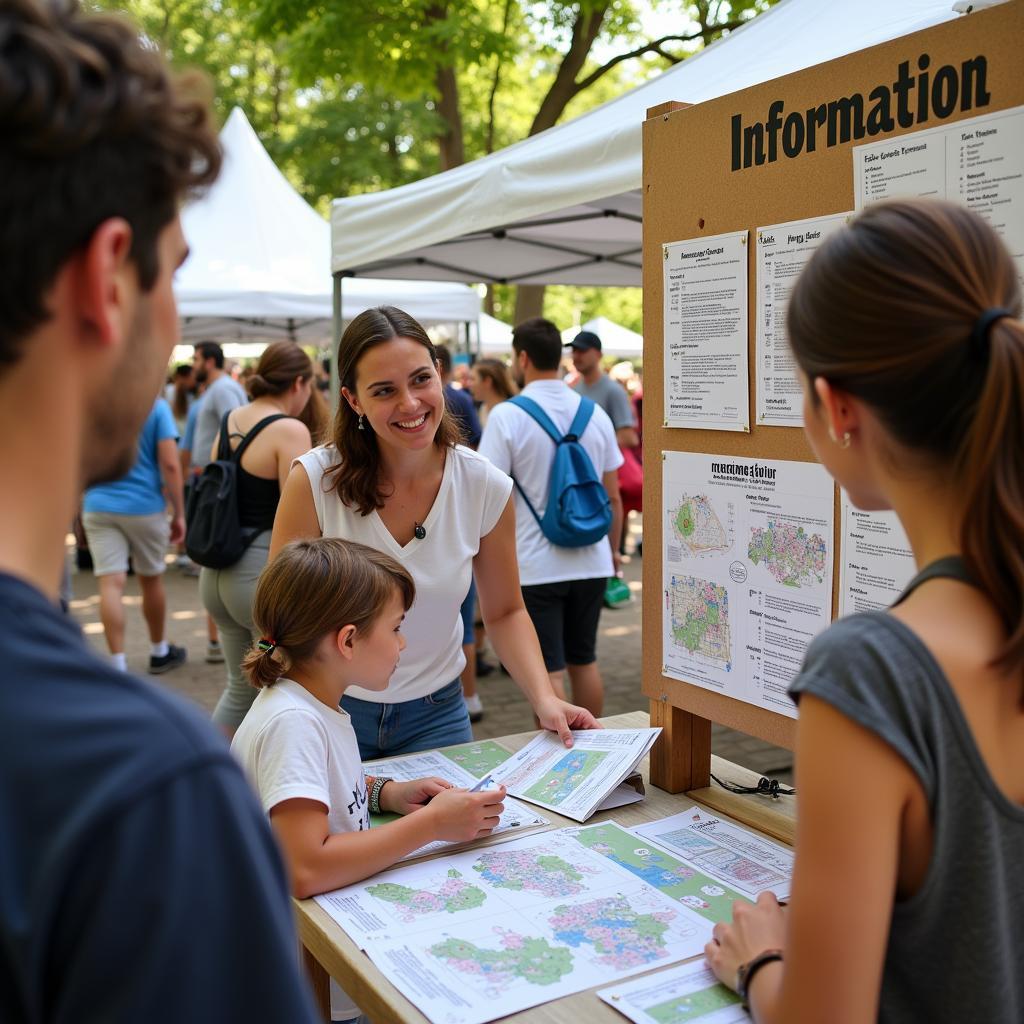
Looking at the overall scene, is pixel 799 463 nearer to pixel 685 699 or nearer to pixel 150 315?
pixel 685 699

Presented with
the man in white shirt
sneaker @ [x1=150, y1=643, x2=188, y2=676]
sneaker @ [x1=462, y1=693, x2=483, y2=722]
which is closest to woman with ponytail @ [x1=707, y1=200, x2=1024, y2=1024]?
the man in white shirt

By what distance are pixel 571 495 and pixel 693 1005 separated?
326 cm

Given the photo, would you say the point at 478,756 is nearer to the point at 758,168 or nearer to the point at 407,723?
the point at 407,723

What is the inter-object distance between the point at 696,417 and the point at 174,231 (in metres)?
1.35

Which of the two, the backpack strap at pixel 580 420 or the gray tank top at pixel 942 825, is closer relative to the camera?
the gray tank top at pixel 942 825

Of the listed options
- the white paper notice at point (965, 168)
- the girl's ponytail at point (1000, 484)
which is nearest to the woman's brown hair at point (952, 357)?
the girl's ponytail at point (1000, 484)

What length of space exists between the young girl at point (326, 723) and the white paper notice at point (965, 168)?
43.1 inches

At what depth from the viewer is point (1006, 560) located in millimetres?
982

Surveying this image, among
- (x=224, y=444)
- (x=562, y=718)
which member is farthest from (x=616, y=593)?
(x=562, y=718)

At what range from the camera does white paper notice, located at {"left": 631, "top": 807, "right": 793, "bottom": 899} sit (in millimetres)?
1713

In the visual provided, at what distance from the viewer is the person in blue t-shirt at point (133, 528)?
5.82m

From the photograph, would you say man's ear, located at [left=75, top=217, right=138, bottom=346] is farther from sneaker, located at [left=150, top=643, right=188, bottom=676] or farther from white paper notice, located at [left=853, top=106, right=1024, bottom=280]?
sneaker, located at [left=150, top=643, right=188, bottom=676]

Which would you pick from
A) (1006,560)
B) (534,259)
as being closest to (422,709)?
(1006,560)

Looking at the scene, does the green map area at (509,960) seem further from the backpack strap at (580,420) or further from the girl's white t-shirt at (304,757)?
the backpack strap at (580,420)
